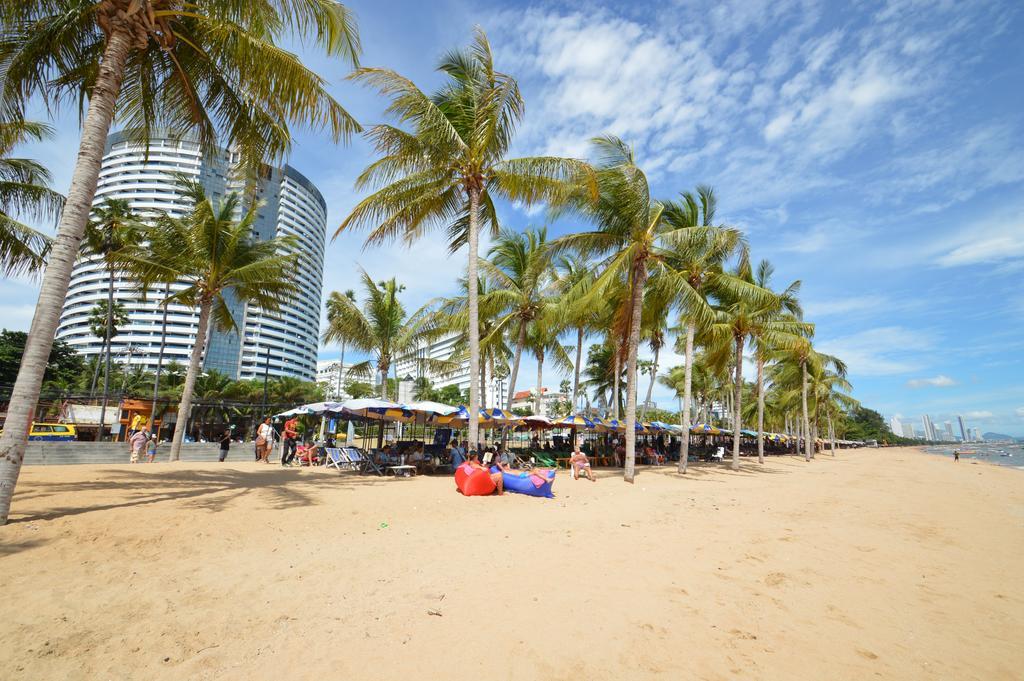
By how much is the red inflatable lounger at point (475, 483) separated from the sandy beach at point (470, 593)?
1.52 meters

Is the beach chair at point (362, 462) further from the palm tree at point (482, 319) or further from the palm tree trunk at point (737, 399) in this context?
the palm tree trunk at point (737, 399)

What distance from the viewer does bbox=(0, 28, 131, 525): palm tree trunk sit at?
18.8 ft

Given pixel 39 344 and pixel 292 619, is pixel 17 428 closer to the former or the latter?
pixel 39 344

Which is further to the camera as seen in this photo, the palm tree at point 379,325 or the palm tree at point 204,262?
the palm tree at point 379,325

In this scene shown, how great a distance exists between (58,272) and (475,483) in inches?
299

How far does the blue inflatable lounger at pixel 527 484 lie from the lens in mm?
10578

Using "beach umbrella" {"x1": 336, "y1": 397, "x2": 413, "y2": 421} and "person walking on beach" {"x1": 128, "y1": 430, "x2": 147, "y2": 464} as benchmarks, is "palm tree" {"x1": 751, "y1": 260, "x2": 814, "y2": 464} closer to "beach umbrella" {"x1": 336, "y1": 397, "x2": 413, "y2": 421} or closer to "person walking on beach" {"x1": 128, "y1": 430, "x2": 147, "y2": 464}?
"beach umbrella" {"x1": 336, "y1": 397, "x2": 413, "y2": 421}

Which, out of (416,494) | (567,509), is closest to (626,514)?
(567,509)

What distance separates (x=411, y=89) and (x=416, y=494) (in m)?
9.87

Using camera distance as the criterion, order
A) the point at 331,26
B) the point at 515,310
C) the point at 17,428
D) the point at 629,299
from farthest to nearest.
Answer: the point at 515,310
the point at 629,299
the point at 331,26
the point at 17,428

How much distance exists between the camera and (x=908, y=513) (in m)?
10.8

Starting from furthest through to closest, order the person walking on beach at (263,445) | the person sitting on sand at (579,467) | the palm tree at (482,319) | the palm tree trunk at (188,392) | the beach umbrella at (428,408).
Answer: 1. the palm tree at (482,319)
2. the person walking on beach at (263,445)
3. the palm tree trunk at (188,392)
4. the person sitting on sand at (579,467)
5. the beach umbrella at (428,408)

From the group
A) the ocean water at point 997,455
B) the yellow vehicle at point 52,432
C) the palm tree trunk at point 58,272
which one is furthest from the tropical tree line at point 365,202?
the ocean water at point 997,455

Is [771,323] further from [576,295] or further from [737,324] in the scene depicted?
[576,295]
